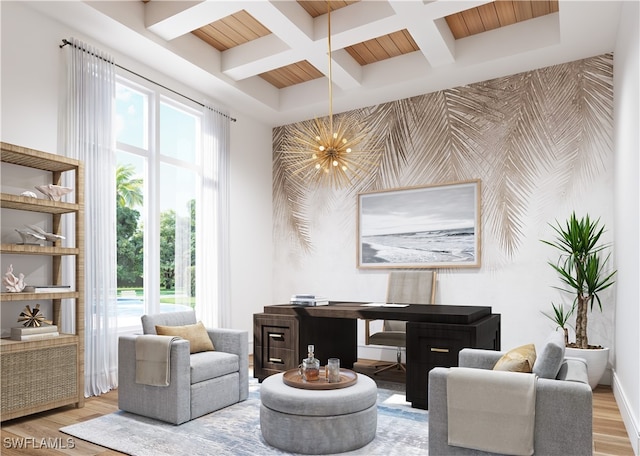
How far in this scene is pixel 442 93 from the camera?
534 cm

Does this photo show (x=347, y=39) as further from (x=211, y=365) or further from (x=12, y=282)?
(x=12, y=282)

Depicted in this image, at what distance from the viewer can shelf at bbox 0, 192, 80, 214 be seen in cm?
328

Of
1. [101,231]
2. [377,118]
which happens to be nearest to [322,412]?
[101,231]

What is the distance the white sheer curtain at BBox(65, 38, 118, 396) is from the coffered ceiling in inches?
13.8

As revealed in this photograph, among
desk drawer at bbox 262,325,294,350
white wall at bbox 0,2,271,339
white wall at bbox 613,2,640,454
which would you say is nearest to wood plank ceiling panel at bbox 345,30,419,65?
white wall at bbox 0,2,271,339

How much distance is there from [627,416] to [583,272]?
1349mm

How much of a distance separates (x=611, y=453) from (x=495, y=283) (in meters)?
2.30

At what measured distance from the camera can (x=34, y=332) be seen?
3385 mm

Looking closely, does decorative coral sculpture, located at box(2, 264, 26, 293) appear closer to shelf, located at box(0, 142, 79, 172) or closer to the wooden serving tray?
shelf, located at box(0, 142, 79, 172)

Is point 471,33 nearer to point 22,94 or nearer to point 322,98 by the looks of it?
point 322,98

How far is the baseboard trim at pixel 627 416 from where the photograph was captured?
8.99 ft

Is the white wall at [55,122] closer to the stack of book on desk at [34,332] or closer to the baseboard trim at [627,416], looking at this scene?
the stack of book on desk at [34,332]

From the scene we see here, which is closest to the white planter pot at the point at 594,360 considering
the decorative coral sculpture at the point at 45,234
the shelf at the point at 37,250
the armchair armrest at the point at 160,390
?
the armchair armrest at the point at 160,390

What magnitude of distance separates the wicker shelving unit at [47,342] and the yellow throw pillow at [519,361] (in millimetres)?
2974
